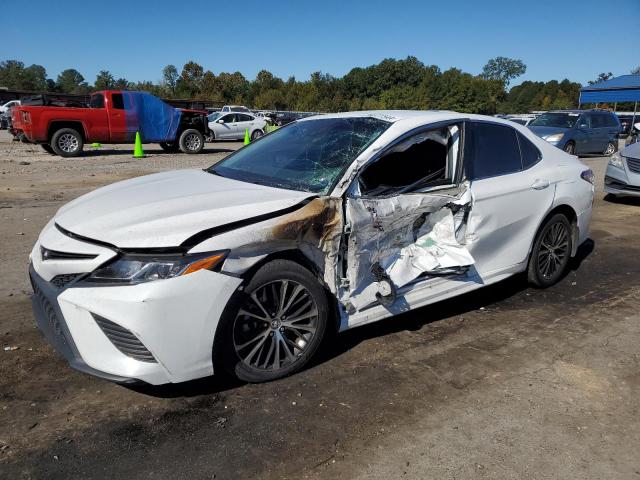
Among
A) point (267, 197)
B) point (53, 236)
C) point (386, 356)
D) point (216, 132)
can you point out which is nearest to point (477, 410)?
point (386, 356)

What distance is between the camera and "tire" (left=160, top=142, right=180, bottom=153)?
60.6ft

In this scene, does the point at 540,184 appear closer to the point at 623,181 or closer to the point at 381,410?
the point at 381,410

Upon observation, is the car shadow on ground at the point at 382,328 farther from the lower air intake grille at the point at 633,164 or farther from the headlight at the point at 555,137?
the headlight at the point at 555,137

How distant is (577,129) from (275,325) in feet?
57.1

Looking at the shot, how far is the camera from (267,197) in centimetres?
317

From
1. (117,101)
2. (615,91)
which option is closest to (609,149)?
(117,101)

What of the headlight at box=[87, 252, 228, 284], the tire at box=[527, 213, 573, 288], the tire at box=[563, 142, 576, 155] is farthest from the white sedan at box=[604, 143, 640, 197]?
the headlight at box=[87, 252, 228, 284]

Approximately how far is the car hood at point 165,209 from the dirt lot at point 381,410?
96cm

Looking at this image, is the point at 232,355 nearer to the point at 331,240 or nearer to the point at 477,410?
the point at 331,240

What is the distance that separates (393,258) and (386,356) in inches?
26.5

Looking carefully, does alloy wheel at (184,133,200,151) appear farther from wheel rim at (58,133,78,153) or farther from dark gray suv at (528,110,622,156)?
dark gray suv at (528,110,622,156)

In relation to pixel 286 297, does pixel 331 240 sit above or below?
above

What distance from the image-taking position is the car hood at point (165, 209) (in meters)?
2.75

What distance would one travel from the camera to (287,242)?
3.03 meters
